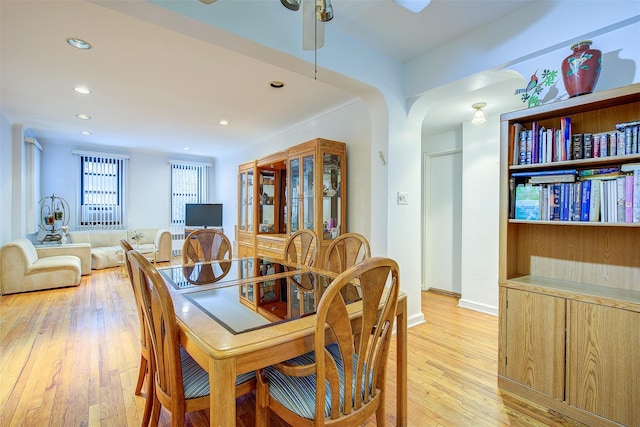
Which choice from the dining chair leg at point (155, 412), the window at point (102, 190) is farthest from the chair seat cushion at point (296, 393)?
the window at point (102, 190)

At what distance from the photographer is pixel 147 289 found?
128 cm

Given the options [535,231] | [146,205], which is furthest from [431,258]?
[146,205]

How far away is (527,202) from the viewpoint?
6.35ft

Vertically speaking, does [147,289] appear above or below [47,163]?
below

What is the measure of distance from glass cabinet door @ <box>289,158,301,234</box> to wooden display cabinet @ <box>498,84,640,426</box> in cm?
229

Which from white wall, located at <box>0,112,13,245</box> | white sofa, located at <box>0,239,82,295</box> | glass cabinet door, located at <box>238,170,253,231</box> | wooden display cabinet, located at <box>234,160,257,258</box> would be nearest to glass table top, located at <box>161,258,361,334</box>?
wooden display cabinet, located at <box>234,160,257,258</box>

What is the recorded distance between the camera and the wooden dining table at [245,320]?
0.97 meters

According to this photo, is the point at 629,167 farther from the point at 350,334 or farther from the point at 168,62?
the point at 168,62

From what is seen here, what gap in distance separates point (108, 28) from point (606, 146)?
328cm

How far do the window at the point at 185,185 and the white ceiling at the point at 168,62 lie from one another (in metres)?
2.62

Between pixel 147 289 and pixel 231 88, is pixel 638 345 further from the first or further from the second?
pixel 231 88

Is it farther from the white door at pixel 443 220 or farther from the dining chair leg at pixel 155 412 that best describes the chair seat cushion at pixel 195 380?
the white door at pixel 443 220

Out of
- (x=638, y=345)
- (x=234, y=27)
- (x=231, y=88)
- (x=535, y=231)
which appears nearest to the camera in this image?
(x=638, y=345)

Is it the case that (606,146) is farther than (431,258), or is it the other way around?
(431,258)
